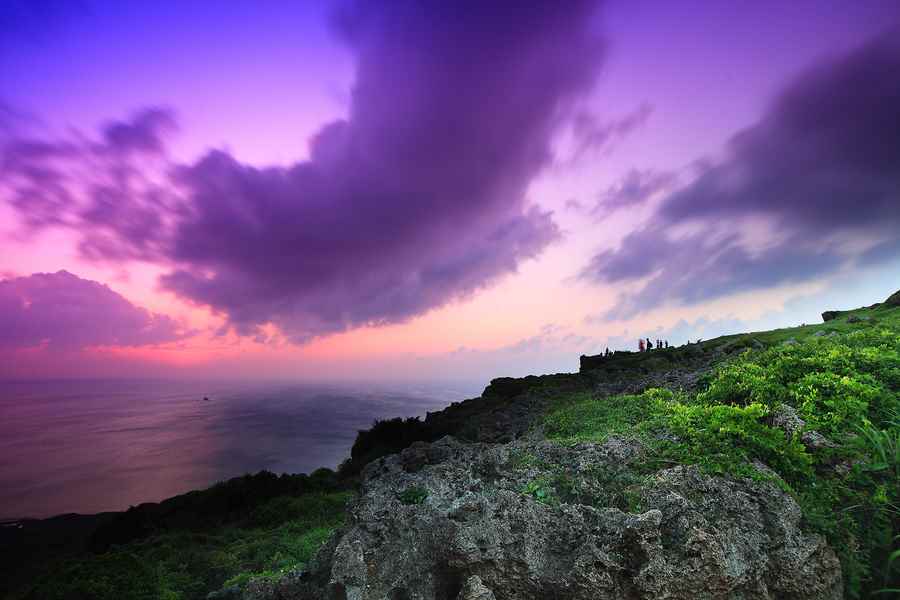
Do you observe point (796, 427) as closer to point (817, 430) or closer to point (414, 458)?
point (817, 430)

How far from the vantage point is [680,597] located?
4734mm

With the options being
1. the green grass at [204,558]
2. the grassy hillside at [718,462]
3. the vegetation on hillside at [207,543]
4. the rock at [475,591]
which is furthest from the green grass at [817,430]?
the vegetation on hillside at [207,543]

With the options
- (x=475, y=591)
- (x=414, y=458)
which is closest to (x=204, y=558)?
(x=414, y=458)

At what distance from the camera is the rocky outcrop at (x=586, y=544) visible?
4.85m

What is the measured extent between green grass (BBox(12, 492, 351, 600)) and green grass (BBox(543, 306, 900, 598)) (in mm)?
6435

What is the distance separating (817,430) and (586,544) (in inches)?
195

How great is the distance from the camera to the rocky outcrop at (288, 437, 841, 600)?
485 cm

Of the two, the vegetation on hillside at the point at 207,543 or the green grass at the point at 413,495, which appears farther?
the vegetation on hillside at the point at 207,543

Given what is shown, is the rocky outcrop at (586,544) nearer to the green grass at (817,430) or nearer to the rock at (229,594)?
the green grass at (817,430)

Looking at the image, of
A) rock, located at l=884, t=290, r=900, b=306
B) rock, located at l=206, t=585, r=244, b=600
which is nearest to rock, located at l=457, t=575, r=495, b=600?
rock, located at l=206, t=585, r=244, b=600

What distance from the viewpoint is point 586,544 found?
5.08 metres

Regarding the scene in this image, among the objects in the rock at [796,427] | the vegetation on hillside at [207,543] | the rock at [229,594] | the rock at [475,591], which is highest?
the rock at [796,427]

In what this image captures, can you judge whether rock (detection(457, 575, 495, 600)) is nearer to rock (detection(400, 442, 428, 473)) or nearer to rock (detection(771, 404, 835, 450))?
rock (detection(400, 442, 428, 473))

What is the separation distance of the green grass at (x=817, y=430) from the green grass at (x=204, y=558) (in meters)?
6.44
